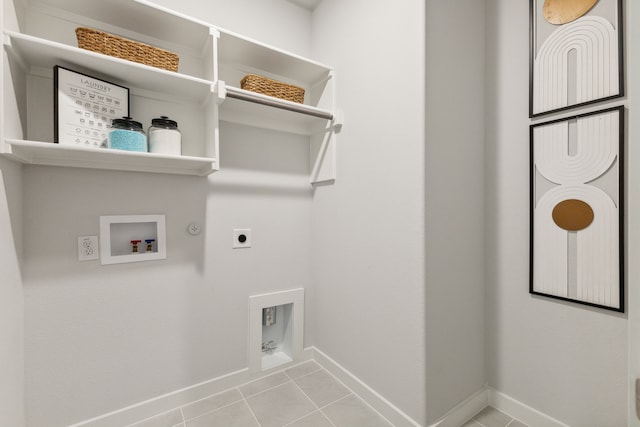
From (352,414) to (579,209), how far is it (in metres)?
1.47

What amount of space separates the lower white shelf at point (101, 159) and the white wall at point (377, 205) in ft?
2.66

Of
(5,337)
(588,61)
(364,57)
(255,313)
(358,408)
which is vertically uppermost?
(364,57)

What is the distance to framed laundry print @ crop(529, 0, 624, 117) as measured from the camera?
1160 millimetres

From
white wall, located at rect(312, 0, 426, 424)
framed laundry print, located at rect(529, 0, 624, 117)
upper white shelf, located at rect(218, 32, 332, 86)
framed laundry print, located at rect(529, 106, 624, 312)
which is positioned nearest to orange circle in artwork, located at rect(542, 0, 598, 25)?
framed laundry print, located at rect(529, 0, 624, 117)

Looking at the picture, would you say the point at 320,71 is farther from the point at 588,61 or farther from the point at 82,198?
the point at 82,198

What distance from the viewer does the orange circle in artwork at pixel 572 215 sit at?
1240 mm

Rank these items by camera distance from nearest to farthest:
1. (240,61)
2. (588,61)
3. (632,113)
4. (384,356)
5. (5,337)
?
(632,113), (5,337), (588,61), (384,356), (240,61)

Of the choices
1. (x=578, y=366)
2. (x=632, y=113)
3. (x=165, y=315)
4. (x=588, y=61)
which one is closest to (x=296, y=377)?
(x=165, y=315)

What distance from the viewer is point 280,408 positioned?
1535 mm

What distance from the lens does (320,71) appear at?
5.96 feet

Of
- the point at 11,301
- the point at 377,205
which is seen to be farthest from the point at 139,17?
the point at 377,205

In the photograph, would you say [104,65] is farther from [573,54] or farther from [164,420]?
[573,54]

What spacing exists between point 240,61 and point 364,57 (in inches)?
29.0

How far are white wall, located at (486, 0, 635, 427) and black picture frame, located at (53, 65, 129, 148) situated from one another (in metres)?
1.89
